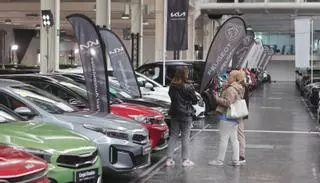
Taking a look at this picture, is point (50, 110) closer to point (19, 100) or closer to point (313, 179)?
point (19, 100)

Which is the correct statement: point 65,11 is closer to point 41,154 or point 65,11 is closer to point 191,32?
point 191,32

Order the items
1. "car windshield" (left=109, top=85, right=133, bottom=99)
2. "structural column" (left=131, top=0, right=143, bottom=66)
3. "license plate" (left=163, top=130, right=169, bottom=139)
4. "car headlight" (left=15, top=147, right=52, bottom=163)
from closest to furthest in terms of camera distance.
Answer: "car headlight" (left=15, top=147, right=52, bottom=163) → "license plate" (left=163, top=130, right=169, bottom=139) → "car windshield" (left=109, top=85, right=133, bottom=99) → "structural column" (left=131, top=0, right=143, bottom=66)

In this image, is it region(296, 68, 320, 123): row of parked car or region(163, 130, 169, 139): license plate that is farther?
region(296, 68, 320, 123): row of parked car

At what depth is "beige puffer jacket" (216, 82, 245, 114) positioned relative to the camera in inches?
421

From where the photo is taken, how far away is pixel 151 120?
10.9 m

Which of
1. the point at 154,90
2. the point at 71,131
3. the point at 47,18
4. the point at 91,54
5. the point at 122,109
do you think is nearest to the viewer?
the point at 71,131

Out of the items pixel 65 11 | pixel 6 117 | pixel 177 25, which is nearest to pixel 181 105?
pixel 6 117

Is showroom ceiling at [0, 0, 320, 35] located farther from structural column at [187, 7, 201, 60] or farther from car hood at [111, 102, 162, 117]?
car hood at [111, 102, 162, 117]

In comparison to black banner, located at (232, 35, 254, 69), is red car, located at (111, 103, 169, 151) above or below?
below

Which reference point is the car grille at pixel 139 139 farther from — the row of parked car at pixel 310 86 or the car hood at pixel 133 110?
the row of parked car at pixel 310 86

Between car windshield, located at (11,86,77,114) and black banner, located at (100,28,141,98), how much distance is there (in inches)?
217

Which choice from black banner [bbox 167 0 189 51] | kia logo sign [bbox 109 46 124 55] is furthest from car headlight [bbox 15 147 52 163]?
black banner [bbox 167 0 189 51]

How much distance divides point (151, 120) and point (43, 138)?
A: 4333mm

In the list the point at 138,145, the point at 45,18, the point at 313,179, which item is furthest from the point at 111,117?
the point at 45,18
